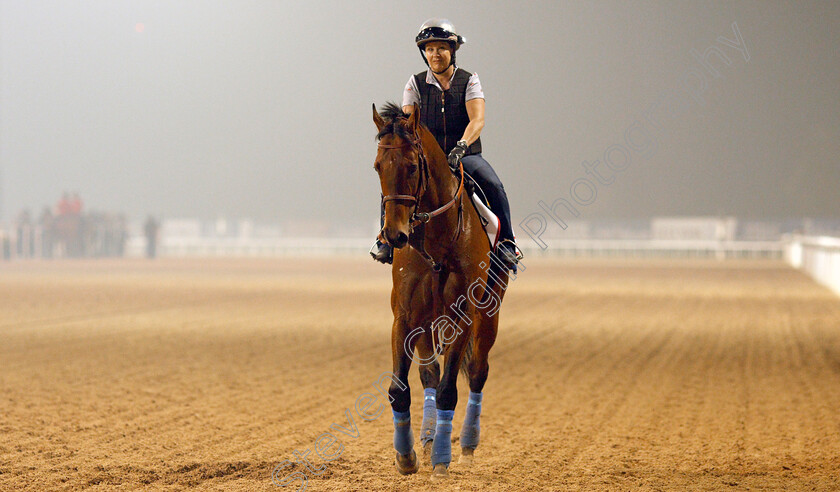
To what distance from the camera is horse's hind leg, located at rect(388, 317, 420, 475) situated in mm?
5125

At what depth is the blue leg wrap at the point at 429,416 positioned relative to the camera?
19.0 ft

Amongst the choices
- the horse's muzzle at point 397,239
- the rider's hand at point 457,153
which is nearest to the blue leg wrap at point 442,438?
the horse's muzzle at point 397,239

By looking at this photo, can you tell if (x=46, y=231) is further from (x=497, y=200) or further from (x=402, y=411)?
(x=402, y=411)

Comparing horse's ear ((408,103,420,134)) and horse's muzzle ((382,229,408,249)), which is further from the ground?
horse's ear ((408,103,420,134))

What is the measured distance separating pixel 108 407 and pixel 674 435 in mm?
4926

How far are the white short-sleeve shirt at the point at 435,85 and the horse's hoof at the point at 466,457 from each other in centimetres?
228

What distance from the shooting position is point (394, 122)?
15.5 feet

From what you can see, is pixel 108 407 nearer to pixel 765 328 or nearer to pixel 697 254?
pixel 765 328

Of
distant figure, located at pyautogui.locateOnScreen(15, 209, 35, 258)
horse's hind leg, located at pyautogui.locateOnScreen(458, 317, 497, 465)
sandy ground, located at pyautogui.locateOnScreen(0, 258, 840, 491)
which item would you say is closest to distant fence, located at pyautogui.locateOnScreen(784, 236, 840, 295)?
sandy ground, located at pyautogui.locateOnScreen(0, 258, 840, 491)

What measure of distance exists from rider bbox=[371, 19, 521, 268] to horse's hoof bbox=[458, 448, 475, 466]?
129 centimetres

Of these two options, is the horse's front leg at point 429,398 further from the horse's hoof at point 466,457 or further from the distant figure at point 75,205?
the distant figure at point 75,205

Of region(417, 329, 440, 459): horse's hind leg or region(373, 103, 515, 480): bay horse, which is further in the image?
region(417, 329, 440, 459): horse's hind leg

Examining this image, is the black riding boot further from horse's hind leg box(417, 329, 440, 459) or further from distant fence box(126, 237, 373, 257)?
distant fence box(126, 237, 373, 257)

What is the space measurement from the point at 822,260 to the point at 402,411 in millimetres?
25368
